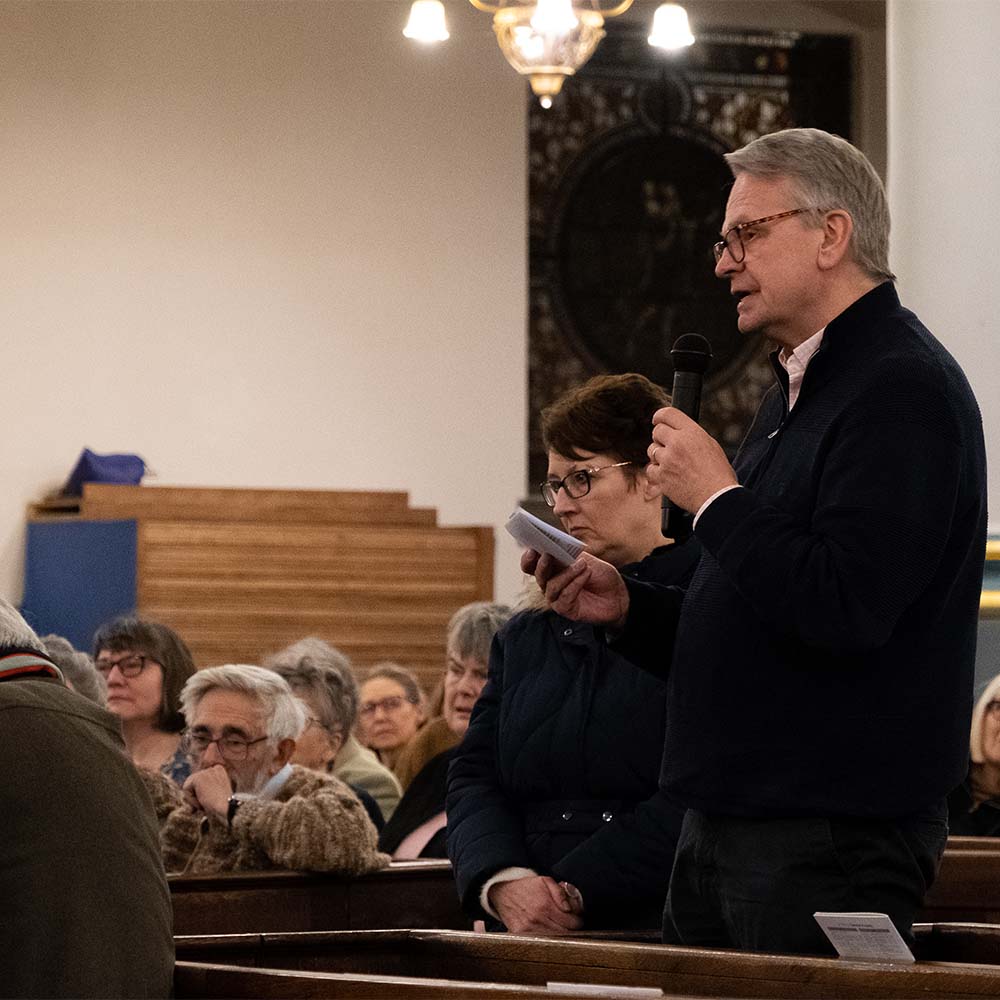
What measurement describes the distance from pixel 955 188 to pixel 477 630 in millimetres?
1790

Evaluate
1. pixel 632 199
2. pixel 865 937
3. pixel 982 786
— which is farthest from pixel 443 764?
pixel 632 199

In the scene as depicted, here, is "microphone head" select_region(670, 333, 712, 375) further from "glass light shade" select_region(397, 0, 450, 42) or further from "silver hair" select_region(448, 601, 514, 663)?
"glass light shade" select_region(397, 0, 450, 42)

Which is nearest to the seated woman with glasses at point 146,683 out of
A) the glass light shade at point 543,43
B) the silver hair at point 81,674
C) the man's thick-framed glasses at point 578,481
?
the silver hair at point 81,674

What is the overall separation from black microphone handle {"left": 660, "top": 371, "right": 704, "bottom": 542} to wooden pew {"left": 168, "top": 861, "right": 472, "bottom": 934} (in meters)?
1.19

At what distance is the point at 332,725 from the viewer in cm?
470

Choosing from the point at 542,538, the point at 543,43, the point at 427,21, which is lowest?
the point at 542,538

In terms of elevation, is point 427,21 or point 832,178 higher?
point 427,21

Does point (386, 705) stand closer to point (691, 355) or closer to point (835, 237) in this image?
point (691, 355)

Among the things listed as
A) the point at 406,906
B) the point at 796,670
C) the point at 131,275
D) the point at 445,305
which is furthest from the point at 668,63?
the point at 796,670

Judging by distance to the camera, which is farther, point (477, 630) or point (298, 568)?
point (298, 568)

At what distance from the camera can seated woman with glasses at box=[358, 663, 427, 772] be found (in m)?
6.27

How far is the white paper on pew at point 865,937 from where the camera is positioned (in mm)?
1877

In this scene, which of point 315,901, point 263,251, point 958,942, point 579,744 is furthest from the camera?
point 263,251

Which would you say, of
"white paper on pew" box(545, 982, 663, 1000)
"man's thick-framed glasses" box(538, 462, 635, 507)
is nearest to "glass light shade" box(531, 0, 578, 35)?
"man's thick-framed glasses" box(538, 462, 635, 507)
